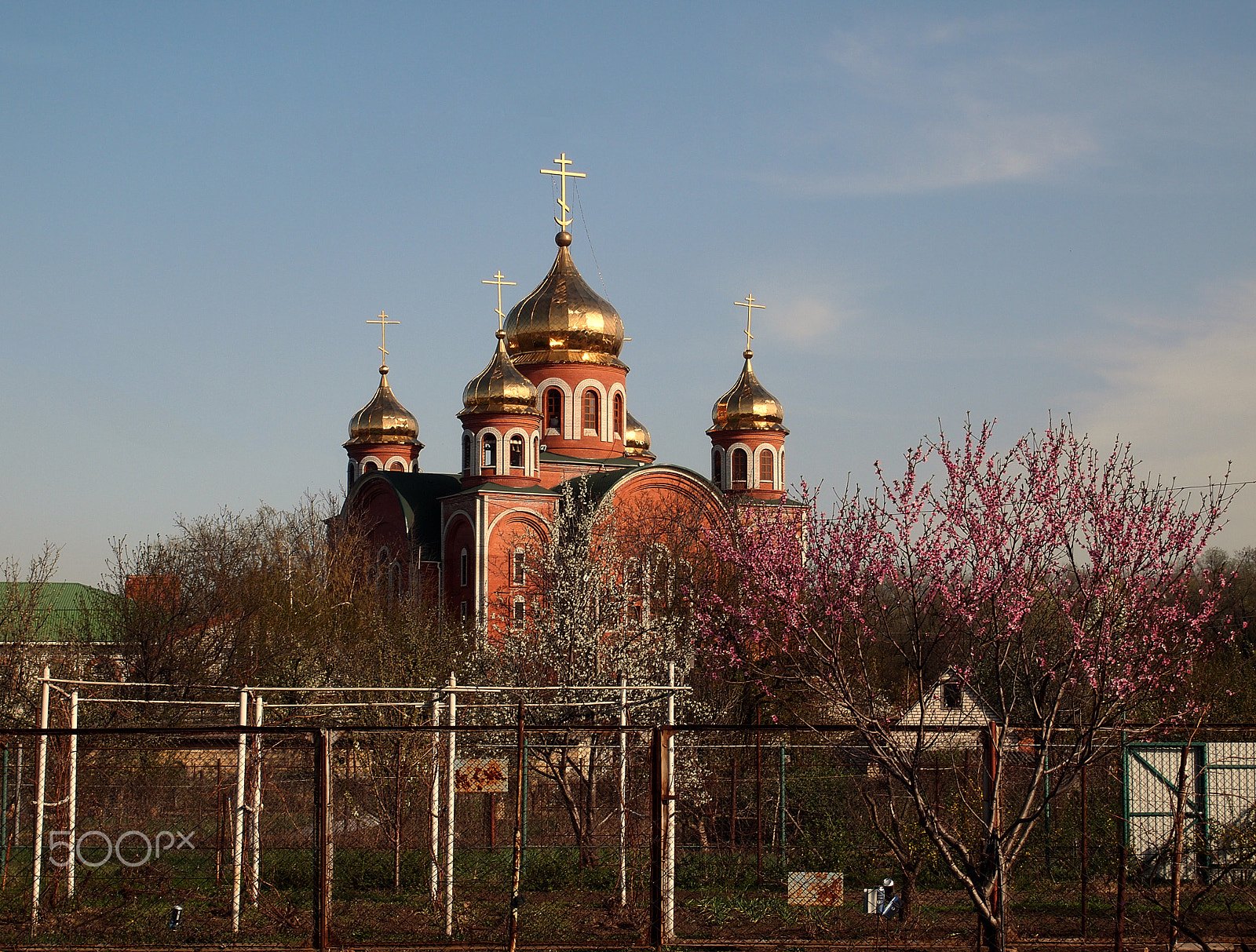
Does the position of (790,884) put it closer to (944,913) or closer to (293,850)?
(944,913)

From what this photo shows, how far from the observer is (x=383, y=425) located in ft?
146

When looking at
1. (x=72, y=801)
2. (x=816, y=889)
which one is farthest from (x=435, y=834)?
(x=816, y=889)

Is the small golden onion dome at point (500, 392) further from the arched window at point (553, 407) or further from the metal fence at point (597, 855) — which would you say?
the metal fence at point (597, 855)

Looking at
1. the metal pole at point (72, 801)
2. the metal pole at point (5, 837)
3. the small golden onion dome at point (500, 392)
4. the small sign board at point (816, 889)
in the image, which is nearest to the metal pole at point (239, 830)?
the metal pole at point (72, 801)

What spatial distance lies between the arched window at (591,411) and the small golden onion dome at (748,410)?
3.69 m

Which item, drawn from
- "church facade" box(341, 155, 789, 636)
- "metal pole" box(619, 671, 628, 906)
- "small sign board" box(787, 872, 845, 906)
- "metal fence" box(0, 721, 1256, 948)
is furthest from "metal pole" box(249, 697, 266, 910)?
"church facade" box(341, 155, 789, 636)

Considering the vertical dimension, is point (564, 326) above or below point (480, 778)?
above

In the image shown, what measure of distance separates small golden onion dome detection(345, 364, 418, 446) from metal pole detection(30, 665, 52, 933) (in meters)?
34.6

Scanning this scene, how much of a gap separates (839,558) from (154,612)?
18.0 metres

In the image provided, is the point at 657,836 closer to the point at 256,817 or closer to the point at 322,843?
the point at 322,843

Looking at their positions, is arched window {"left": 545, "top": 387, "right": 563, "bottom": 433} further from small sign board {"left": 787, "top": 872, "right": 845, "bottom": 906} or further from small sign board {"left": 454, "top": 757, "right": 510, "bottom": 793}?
small sign board {"left": 787, "top": 872, "right": 845, "bottom": 906}

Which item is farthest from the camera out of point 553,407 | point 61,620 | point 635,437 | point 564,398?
point 635,437

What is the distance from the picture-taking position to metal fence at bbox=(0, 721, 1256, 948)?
8.83m

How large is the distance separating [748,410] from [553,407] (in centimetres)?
575
